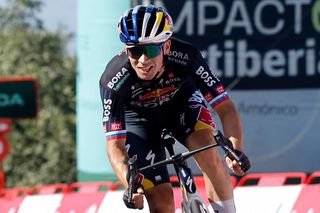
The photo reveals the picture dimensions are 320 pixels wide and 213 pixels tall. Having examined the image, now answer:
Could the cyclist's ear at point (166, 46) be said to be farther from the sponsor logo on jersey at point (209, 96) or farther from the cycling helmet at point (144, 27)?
the sponsor logo on jersey at point (209, 96)

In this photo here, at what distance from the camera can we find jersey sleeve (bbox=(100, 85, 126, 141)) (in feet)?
24.5

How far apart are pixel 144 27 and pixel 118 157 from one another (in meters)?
0.97

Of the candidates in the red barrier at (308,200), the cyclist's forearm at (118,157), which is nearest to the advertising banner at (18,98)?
the red barrier at (308,200)

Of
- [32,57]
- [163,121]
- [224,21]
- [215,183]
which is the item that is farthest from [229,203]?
[32,57]

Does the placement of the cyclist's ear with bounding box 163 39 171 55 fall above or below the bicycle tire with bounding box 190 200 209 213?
above

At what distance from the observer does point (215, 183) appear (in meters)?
7.83

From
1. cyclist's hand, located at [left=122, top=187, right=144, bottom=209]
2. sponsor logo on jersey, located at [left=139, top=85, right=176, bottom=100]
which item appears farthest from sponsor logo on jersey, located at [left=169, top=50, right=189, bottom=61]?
cyclist's hand, located at [left=122, top=187, right=144, bottom=209]

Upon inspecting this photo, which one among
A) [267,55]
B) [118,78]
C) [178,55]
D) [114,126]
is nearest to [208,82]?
[178,55]

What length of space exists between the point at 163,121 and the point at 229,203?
828 millimetres

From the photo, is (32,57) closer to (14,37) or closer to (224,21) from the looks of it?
(14,37)

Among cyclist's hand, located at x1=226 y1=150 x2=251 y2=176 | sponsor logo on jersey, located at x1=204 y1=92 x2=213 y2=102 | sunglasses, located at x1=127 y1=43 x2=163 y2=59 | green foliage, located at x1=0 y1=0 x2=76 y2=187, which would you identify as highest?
sunglasses, located at x1=127 y1=43 x2=163 y2=59

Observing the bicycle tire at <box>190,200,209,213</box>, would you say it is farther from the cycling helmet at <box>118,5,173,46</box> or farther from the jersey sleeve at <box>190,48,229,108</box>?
the cycling helmet at <box>118,5,173,46</box>

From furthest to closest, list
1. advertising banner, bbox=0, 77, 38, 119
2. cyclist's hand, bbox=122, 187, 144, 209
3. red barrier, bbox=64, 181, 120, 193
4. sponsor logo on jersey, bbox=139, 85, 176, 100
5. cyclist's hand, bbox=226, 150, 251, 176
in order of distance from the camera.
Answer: advertising banner, bbox=0, 77, 38, 119, red barrier, bbox=64, 181, 120, 193, sponsor logo on jersey, bbox=139, 85, 176, 100, cyclist's hand, bbox=226, 150, 251, 176, cyclist's hand, bbox=122, 187, 144, 209

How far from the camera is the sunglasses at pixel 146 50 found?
721cm
